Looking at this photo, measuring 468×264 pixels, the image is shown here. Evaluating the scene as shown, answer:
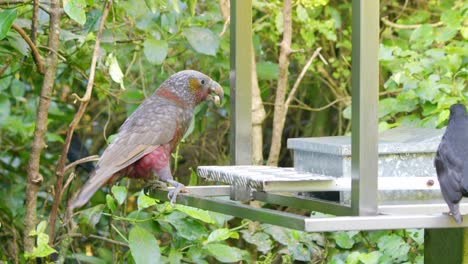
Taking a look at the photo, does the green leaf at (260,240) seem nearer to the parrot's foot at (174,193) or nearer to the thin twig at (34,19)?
the parrot's foot at (174,193)

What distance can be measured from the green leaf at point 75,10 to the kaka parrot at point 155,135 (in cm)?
50

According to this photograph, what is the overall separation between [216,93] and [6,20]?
953mm

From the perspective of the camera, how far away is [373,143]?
248 cm

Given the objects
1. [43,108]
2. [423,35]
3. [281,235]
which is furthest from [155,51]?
[423,35]

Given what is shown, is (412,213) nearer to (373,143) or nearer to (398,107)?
(373,143)

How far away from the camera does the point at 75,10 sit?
3.41 metres

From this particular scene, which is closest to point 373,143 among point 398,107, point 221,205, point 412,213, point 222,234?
point 412,213

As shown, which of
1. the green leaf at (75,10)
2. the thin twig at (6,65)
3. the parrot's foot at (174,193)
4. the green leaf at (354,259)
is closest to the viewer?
the parrot's foot at (174,193)

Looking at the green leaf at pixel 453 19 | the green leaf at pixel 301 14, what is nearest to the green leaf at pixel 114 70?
the green leaf at pixel 301 14

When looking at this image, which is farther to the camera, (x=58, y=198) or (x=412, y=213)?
(x=58, y=198)

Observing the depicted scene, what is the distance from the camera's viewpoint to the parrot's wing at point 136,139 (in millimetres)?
3438

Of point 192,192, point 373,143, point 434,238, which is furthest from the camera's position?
point 192,192

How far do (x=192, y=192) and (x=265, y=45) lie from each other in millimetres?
2297

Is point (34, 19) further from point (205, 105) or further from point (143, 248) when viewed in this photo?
point (205, 105)
